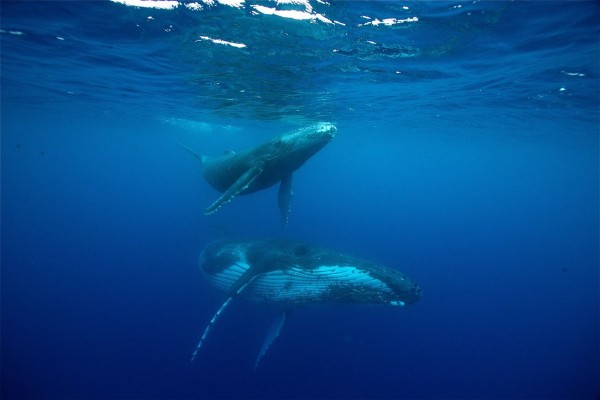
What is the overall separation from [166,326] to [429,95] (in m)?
18.9

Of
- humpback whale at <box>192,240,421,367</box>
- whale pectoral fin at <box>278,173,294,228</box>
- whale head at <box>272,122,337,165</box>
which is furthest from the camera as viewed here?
whale pectoral fin at <box>278,173,294,228</box>

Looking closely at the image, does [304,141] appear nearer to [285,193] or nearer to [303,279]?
[285,193]

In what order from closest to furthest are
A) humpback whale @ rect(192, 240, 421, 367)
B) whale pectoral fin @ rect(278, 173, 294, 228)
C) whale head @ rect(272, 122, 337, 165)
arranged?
humpback whale @ rect(192, 240, 421, 367), whale head @ rect(272, 122, 337, 165), whale pectoral fin @ rect(278, 173, 294, 228)

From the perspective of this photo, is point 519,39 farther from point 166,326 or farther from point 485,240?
point 485,240

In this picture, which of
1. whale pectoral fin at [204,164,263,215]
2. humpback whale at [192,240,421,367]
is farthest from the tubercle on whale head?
humpback whale at [192,240,421,367]

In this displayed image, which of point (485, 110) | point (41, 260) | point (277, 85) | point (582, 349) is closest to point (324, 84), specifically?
point (277, 85)

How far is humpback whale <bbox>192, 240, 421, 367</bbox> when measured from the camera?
6766 mm

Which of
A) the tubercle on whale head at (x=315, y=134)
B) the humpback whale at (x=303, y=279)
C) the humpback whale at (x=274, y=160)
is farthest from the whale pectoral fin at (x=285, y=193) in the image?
the tubercle on whale head at (x=315, y=134)

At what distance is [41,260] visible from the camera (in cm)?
2517

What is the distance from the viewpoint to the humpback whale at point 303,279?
6766mm

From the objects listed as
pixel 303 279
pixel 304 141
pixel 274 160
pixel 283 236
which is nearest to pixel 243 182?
pixel 274 160

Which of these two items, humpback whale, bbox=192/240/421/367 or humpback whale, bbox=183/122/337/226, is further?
humpback whale, bbox=183/122/337/226

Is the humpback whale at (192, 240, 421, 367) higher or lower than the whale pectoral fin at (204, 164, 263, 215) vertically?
lower

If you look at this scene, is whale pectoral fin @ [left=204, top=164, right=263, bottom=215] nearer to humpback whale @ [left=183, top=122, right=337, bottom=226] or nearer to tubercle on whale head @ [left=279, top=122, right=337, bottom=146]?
humpback whale @ [left=183, top=122, right=337, bottom=226]
